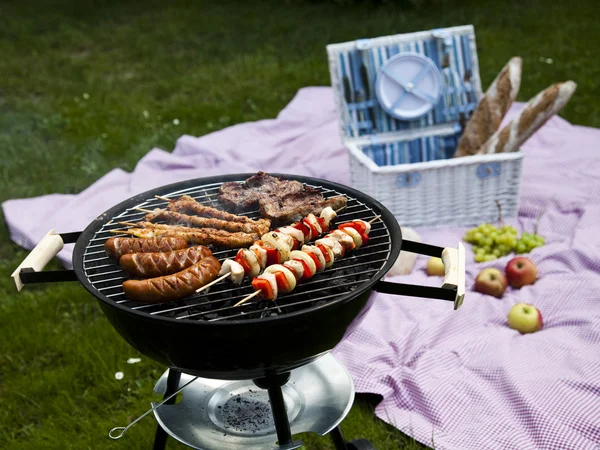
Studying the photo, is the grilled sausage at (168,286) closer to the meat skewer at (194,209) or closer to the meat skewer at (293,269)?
the meat skewer at (293,269)

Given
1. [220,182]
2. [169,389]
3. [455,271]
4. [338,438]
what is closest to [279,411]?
[338,438]

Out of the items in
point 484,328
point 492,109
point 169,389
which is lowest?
point 484,328

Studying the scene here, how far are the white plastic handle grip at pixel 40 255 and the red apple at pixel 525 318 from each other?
7.86ft

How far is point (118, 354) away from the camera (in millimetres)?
3674

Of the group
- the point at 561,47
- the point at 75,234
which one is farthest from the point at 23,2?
the point at 75,234

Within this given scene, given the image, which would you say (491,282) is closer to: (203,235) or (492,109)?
(492,109)

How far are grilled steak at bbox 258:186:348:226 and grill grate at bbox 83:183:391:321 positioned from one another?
0.08 m

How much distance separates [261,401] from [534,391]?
1310mm

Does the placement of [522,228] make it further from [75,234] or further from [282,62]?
[282,62]

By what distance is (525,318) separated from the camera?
3568mm

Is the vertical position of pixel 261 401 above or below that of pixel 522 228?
above

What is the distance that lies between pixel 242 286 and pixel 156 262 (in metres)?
0.30

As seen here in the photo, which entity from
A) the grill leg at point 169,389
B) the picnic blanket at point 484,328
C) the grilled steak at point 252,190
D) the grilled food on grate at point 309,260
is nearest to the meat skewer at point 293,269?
the grilled food on grate at point 309,260

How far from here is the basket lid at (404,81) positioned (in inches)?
189
